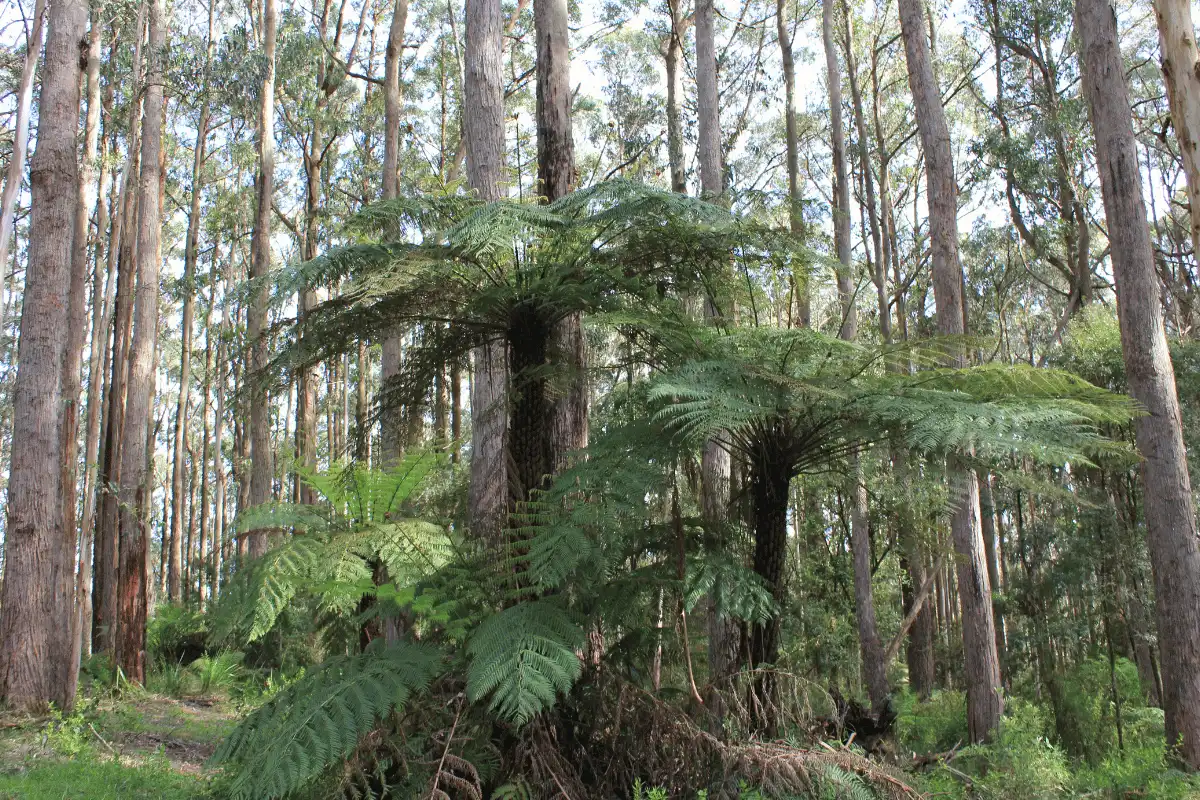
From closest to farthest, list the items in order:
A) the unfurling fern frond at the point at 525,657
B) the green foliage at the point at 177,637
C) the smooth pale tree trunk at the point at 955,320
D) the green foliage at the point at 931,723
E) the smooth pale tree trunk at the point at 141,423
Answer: the unfurling fern frond at the point at 525,657, the smooth pale tree trunk at the point at 955,320, the smooth pale tree trunk at the point at 141,423, the green foliage at the point at 931,723, the green foliage at the point at 177,637

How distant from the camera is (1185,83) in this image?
3.88 metres

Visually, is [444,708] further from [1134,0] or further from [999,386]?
[1134,0]

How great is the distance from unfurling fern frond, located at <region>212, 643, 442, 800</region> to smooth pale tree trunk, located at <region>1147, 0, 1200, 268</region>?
12.3ft

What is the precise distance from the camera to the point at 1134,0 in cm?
2091

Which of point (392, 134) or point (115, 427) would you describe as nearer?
point (392, 134)

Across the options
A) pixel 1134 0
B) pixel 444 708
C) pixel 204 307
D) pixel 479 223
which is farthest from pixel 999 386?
pixel 204 307

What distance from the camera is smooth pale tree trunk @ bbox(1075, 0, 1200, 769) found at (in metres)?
6.58

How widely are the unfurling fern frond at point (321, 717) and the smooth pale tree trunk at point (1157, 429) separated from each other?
5.73 m

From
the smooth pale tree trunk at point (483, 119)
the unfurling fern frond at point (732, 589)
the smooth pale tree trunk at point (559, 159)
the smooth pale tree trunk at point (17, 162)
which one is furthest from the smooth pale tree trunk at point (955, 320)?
the smooth pale tree trunk at point (17, 162)

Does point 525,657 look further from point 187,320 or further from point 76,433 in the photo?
point 187,320

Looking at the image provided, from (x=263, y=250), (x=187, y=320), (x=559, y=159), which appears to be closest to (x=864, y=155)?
(x=263, y=250)

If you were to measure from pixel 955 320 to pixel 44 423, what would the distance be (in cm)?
857

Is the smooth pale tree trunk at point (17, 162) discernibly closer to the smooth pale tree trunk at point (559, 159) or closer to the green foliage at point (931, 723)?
the smooth pale tree trunk at point (559, 159)

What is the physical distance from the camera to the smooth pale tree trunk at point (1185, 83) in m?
3.84
